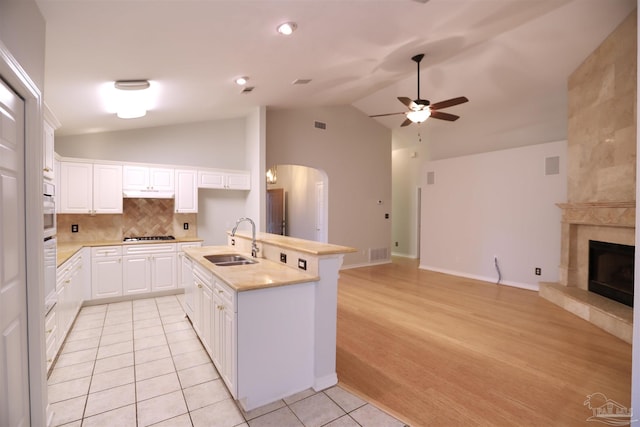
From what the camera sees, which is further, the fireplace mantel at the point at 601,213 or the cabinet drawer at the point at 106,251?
the cabinet drawer at the point at 106,251

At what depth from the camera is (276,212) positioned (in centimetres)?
884

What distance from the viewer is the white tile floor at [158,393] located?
6.37 ft

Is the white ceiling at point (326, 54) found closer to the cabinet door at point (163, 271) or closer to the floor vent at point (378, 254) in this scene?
the cabinet door at point (163, 271)

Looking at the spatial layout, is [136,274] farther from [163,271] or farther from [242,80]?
[242,80]

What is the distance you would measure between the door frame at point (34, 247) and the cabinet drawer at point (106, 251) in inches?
105

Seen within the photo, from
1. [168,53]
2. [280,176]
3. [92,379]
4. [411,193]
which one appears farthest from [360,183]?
[92,379]

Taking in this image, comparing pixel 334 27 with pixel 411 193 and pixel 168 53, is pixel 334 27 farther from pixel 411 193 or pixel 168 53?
pixel 411 193

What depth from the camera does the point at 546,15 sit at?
348 centimetres

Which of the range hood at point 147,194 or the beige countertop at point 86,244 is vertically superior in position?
the range hood at point 147,194

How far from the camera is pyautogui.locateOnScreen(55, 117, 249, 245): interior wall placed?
4535 millimetres

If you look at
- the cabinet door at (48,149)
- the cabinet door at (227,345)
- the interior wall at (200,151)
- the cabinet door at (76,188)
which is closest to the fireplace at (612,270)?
the cabinet door at (227,345)

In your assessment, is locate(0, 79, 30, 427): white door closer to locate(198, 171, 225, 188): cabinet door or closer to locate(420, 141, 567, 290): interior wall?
locate(198, 171, 225, 188): cabinet door

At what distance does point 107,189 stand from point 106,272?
1169 mm

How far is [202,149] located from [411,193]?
220 inches
